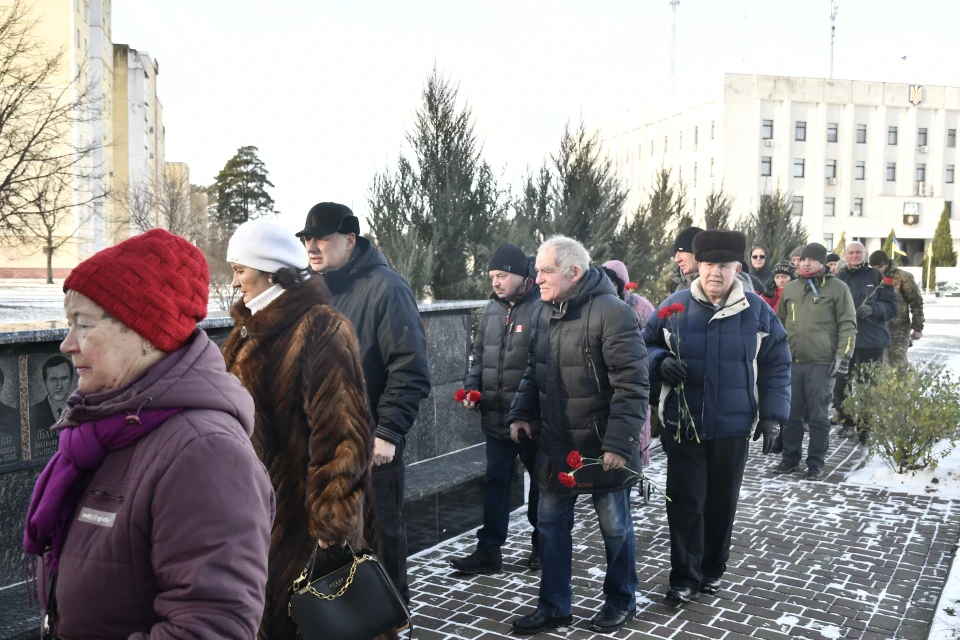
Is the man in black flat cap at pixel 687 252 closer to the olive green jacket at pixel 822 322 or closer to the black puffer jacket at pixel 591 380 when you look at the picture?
the olive green jacket at pixel 822 322

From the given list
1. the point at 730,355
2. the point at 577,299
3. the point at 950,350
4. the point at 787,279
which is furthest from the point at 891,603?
the point at 950,350

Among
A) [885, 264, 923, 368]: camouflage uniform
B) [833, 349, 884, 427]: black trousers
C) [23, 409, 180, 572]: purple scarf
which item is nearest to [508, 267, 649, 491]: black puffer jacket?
[23, 409, 180, 572]: purple scarf

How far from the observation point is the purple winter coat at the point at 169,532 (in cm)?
158

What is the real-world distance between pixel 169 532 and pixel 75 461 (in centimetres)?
25

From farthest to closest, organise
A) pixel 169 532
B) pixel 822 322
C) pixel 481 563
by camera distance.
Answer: pixel 822 322 → pixel 481 563 → pixel 169 532

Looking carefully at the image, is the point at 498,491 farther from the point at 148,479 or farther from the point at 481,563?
the point at 148,479

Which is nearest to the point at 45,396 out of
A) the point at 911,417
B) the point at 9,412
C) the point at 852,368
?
the point at 9,412

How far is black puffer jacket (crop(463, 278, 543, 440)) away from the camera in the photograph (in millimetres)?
5445

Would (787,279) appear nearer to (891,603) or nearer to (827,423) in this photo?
(827,423)

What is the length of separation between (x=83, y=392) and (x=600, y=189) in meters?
14.9

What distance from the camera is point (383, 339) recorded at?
4.18 meters

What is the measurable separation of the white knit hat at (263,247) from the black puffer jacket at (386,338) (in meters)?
1.03

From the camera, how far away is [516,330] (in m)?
5.47

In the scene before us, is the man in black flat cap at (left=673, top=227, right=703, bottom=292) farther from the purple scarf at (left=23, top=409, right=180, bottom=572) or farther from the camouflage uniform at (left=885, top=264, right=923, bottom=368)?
the purple scarf at (left=23, top=409, right=180, bottom=572)
